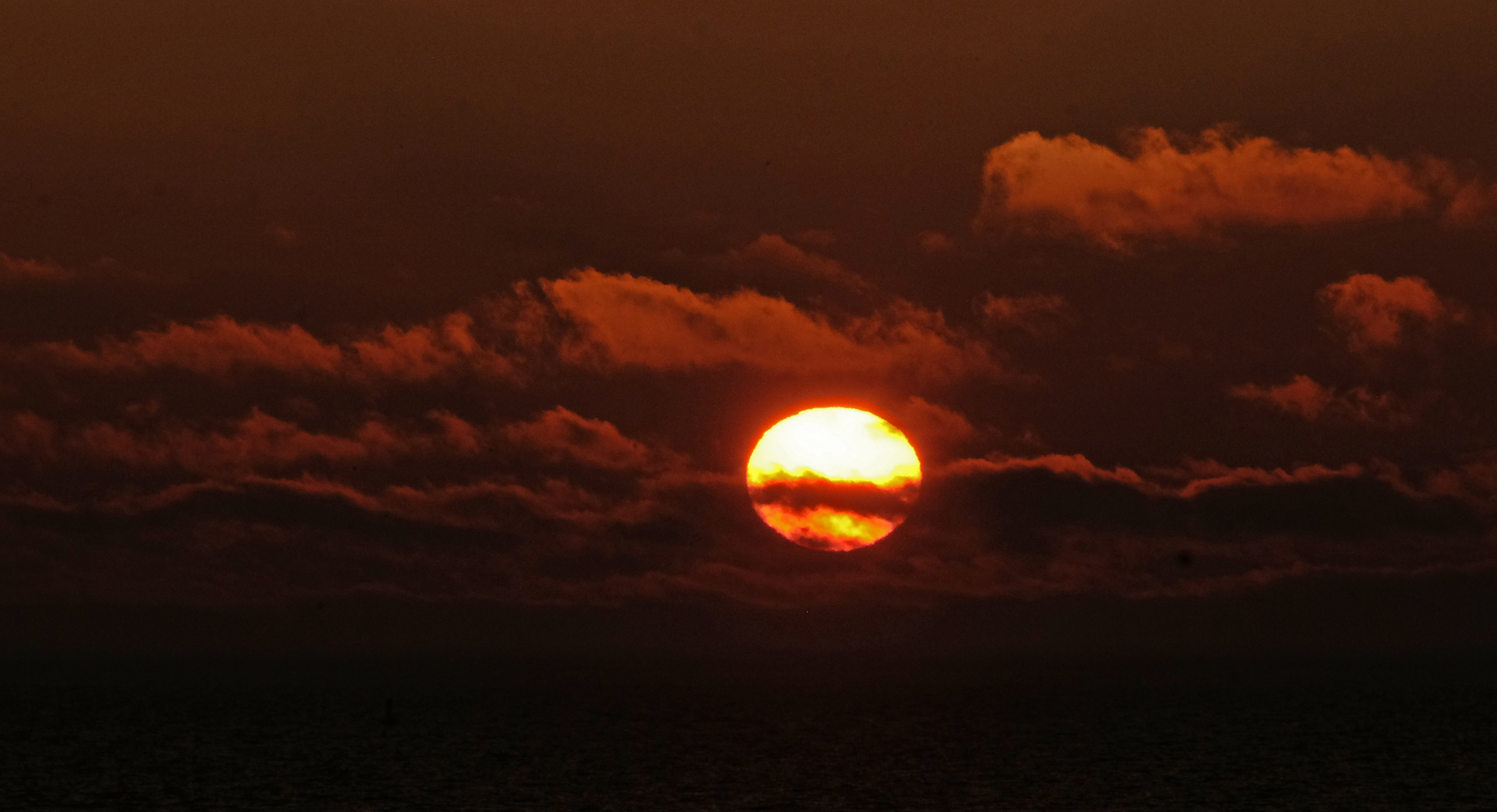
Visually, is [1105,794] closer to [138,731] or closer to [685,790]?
[685,790]

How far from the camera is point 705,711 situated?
200m

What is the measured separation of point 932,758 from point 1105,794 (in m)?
Result: 27.0

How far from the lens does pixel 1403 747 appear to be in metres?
144

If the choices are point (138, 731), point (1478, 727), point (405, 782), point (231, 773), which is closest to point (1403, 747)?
point (1478, 727)

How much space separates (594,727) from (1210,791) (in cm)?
8524

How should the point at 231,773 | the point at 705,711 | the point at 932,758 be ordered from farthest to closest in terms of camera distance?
the point at 705,711 < the point at 932,758 < the point at 231,773

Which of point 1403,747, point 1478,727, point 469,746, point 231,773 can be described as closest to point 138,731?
point 469,746

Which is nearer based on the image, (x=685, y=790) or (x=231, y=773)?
(x=685, y=790)

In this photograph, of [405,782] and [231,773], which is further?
[231,773]

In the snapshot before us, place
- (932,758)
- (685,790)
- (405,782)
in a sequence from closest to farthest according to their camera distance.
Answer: (685,790)
(405,782)
(932,758)

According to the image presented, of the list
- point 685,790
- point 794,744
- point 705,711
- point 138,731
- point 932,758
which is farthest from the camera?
point 705,711

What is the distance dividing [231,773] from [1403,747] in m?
107

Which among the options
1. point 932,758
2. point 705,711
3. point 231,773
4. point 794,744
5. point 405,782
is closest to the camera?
point 405,782

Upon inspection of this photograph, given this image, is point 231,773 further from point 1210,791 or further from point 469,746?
point 1210,791
